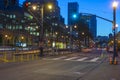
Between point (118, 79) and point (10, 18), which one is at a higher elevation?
point (10, 18)

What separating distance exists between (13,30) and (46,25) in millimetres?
25980

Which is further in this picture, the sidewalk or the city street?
the sidewalk

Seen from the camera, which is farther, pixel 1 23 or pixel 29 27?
pixel 29 27

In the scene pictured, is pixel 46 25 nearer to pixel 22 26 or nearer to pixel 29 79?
pixel 22 26

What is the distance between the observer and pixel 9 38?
122 m

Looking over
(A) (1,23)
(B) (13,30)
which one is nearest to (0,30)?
(A) (1,23)

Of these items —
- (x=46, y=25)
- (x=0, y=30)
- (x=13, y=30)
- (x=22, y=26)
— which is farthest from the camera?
(x=22, y=26)

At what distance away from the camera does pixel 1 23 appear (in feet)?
396

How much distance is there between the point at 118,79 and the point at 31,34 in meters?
130

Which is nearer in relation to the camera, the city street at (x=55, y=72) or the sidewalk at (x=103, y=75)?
the city street at (x=55, y=72)

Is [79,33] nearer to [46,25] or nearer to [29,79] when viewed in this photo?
[46,25]

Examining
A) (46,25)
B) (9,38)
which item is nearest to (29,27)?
(9,38)

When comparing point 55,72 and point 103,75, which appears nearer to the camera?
point 103,75

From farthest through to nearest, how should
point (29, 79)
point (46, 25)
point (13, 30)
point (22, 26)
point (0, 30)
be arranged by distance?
point (22, 26) → point (13, 30) → point (0, 30) → point (46, 25) → point (29, 79)
